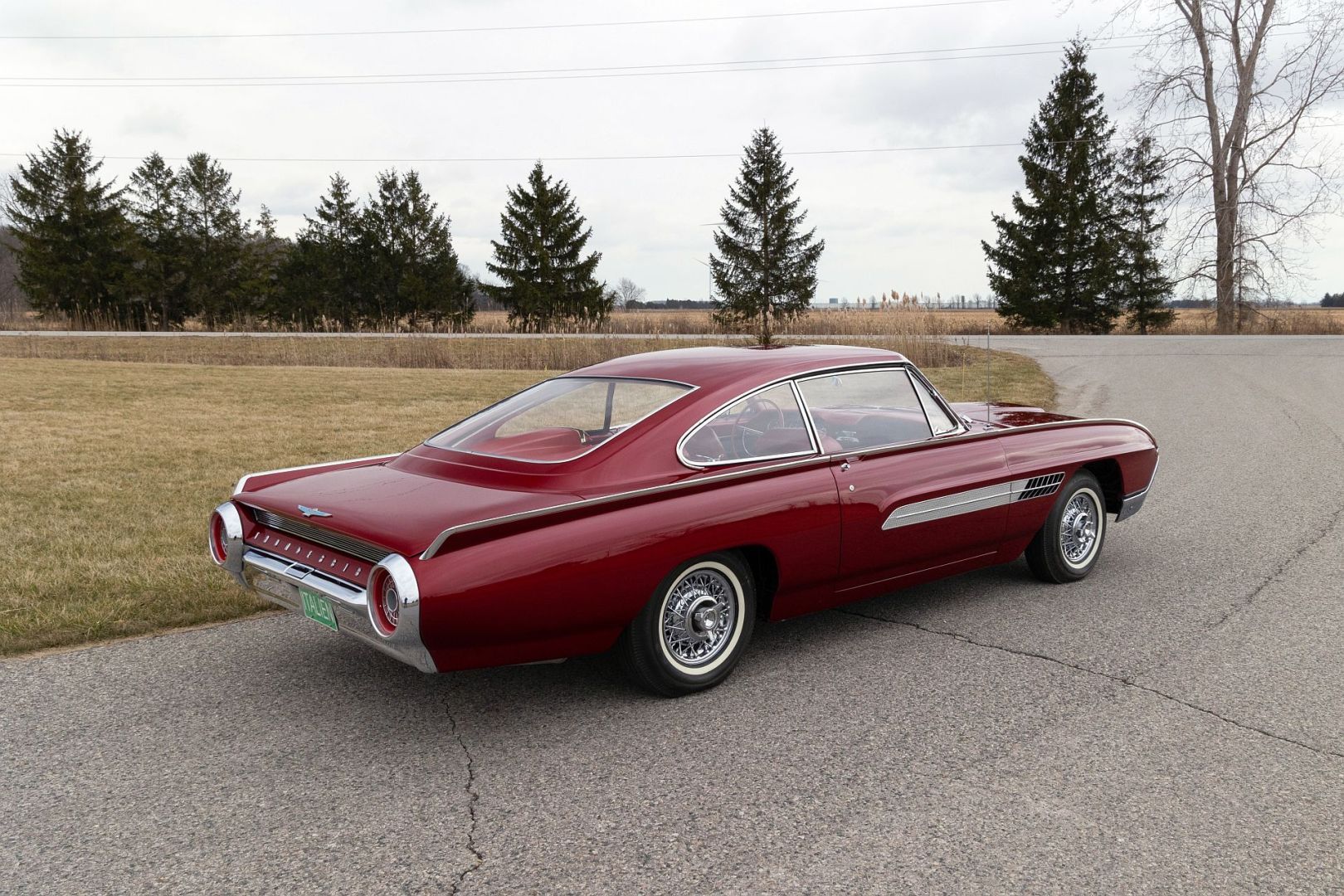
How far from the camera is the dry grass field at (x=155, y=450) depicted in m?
4.97

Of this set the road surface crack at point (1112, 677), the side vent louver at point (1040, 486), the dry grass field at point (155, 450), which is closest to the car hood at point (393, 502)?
the dry grass field at point (155, 450)

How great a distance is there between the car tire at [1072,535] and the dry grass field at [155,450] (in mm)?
3910

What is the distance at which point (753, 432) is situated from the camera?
4.10 m

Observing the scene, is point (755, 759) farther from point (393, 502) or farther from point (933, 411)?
point (933, 411)

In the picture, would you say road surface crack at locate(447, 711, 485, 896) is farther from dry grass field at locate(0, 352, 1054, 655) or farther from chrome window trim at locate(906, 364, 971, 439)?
chrome window trim at locate(906, 364, 971, 439)

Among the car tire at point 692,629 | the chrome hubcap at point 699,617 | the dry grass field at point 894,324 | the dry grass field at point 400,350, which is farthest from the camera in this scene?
the dry grass field at point 894,324

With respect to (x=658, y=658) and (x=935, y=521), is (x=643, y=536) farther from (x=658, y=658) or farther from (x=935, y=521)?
(x=935, y=521)

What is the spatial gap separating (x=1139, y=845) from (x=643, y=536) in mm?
1704

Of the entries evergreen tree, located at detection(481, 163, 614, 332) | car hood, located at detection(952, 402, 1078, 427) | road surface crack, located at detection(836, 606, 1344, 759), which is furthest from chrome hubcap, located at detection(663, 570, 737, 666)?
evergreen tree, located at detection(481, 163, 614, 332)

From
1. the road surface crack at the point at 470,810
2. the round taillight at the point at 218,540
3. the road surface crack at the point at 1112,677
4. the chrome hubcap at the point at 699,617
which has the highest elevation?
the round taillight at the point at 218,540

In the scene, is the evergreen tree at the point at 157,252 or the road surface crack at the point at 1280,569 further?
the evergreen tree at the point at 157,252

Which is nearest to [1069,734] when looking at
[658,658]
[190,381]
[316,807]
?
[658,658]

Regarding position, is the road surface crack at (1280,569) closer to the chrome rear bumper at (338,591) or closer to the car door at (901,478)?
the car door at (901,478)

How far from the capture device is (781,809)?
2885 mm
